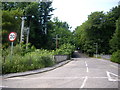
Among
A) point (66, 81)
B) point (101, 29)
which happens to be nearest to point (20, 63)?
point (66, 81)

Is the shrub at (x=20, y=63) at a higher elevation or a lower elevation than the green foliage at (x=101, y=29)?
lower

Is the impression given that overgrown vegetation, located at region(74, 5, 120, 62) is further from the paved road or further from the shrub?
the paved road

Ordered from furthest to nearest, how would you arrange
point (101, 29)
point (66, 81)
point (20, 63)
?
point (101, 29), point (20, 63), point (66, 81)

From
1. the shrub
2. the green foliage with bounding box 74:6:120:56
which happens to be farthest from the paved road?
the green foliage with bounding box 74:6:120:56

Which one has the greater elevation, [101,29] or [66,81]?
[101,29]

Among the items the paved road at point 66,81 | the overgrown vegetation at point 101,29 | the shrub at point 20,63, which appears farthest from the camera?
the overgrown vegetation at point 101,29

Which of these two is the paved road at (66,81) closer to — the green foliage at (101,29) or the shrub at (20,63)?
the shrub at (20,63)

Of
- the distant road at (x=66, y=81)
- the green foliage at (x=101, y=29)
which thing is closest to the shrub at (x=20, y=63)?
the distant road at (x=66, y=81)

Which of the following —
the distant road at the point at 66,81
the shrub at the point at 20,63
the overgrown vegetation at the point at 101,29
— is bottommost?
the distant road at the point at 66,81

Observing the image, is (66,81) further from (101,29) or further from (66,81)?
(101,29)

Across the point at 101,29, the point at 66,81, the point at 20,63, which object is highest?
the point at 101,29

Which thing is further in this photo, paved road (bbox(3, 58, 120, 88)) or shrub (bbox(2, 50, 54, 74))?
shrub (bbox(2, 50, 54, 74))

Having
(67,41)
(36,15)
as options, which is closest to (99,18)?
(67,41)

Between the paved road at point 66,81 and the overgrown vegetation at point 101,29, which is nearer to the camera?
the paved road at point 66,81
